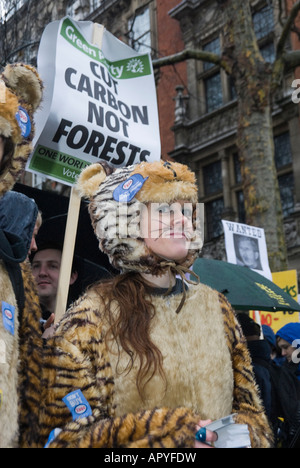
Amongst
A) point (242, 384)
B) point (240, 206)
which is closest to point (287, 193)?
point (240, 206)

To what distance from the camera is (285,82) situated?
504 inches

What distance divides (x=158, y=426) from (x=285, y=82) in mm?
12612

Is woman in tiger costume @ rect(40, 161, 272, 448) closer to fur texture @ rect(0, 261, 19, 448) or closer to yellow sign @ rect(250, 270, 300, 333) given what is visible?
fur texture @ rect(0, 261, 19, 448)

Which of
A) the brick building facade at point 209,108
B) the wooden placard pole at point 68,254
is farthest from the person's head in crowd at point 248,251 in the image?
the brick building facade at point 209,108

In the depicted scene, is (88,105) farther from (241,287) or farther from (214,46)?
(214,46)

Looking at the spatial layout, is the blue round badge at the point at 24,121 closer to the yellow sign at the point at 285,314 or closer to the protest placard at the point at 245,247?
the protest placard at the point at 245,247

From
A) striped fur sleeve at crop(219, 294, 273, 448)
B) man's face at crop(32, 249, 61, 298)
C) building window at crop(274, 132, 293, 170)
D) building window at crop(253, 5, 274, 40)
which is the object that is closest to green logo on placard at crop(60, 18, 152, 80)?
man's face at crop(32, 249, 61, 298)

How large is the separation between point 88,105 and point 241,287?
157cm

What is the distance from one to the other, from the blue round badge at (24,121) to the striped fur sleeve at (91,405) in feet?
1.82

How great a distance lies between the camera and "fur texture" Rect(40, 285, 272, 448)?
1.37 meters

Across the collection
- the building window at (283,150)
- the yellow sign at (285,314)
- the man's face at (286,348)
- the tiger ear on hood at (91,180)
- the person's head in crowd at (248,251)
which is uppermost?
the building window at (283,150)

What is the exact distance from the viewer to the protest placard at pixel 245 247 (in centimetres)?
529

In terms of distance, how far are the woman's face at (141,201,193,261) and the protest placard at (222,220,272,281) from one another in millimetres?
3437
